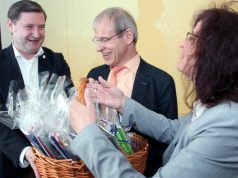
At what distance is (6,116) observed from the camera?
112 cm

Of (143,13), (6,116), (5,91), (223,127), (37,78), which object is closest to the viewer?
(223,127)

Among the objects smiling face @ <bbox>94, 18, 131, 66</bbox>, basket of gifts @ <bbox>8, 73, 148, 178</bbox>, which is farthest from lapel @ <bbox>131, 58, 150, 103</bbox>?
basket of gifts @ <bbox>8, 73, 148, 178</bbox>

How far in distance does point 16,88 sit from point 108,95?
1.27 feet

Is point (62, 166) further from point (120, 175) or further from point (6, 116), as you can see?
point (6, 116)

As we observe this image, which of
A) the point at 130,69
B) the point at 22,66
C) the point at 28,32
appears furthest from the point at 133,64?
the point at 28,32

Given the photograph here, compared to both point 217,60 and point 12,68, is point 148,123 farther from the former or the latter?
point 12,68

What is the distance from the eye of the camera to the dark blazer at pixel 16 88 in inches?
47.0

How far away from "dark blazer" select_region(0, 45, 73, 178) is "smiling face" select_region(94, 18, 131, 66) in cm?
24

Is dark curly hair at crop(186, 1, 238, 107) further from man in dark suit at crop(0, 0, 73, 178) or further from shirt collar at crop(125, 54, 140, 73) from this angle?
shirt collar at crop(125, 54, 140, 73)

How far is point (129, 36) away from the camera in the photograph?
1.77 meters

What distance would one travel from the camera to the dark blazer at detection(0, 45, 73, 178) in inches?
47.0

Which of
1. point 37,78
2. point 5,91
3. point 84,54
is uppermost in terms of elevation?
point 37,78

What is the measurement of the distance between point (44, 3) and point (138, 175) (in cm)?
272

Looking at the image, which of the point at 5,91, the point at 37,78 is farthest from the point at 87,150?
the point at 5,91
